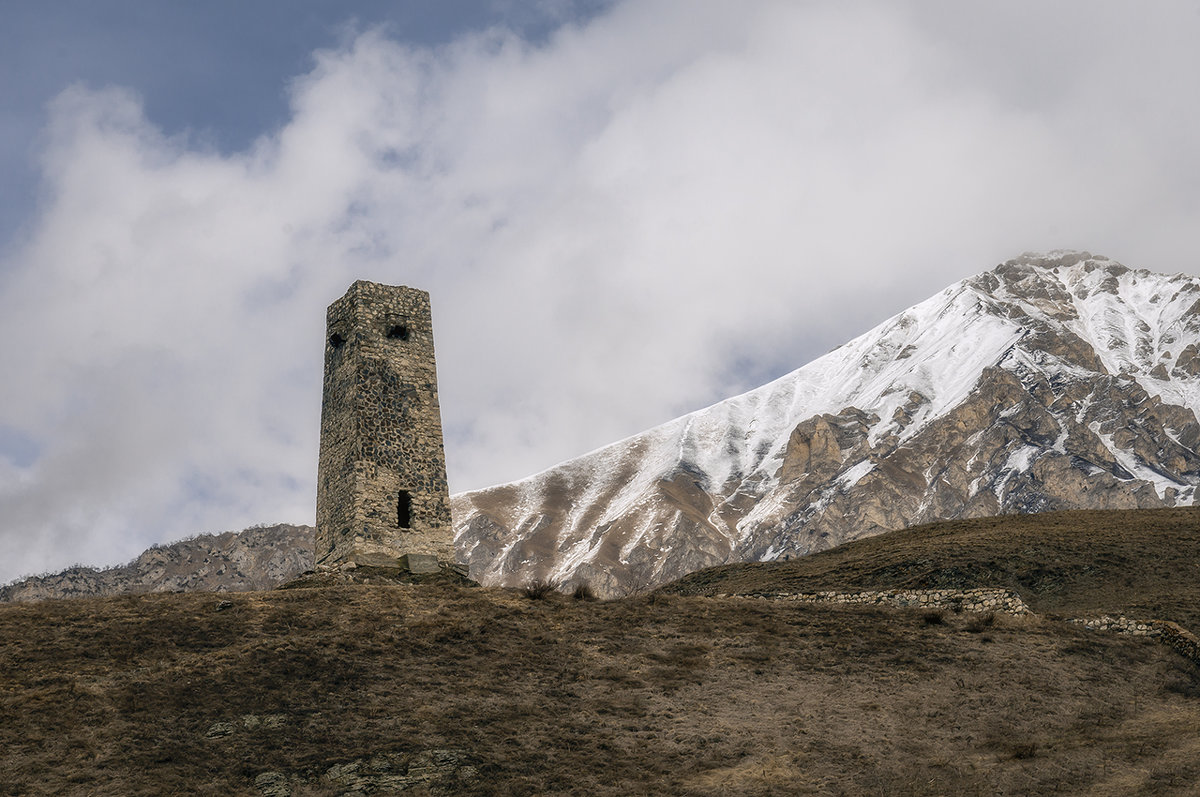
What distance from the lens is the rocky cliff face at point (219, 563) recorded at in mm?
78188

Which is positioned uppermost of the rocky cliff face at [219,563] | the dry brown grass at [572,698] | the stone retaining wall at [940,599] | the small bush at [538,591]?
the rocky cliff face at [219,563]

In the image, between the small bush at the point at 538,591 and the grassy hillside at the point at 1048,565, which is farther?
the grassy hillside at the point at 1048,565

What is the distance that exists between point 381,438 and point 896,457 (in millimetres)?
130380

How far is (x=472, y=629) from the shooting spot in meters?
19.2

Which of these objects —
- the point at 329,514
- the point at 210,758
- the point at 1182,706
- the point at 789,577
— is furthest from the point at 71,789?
the point at 789,577

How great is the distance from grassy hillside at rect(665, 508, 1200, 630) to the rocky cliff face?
4900 cm

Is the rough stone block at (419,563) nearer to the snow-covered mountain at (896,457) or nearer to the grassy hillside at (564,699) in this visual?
the grassy hillside at (564,699)

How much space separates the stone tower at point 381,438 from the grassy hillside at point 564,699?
1903mm

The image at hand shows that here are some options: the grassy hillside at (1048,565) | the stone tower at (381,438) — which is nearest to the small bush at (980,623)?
the grassy hillside at (1048,565)

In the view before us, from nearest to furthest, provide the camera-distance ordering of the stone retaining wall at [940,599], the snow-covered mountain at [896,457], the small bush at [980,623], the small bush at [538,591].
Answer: the small bush at [980,623] → the small bush at [538,591] → the stone retaining wall at [940,599] → the snow-covered mountain at [896,457]

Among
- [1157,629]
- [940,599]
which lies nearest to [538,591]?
[940,599]

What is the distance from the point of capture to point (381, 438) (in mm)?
24531

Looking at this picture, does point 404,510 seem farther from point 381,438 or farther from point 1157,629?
point 1157,629

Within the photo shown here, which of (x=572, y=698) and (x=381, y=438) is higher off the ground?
(x=381, y=438)
